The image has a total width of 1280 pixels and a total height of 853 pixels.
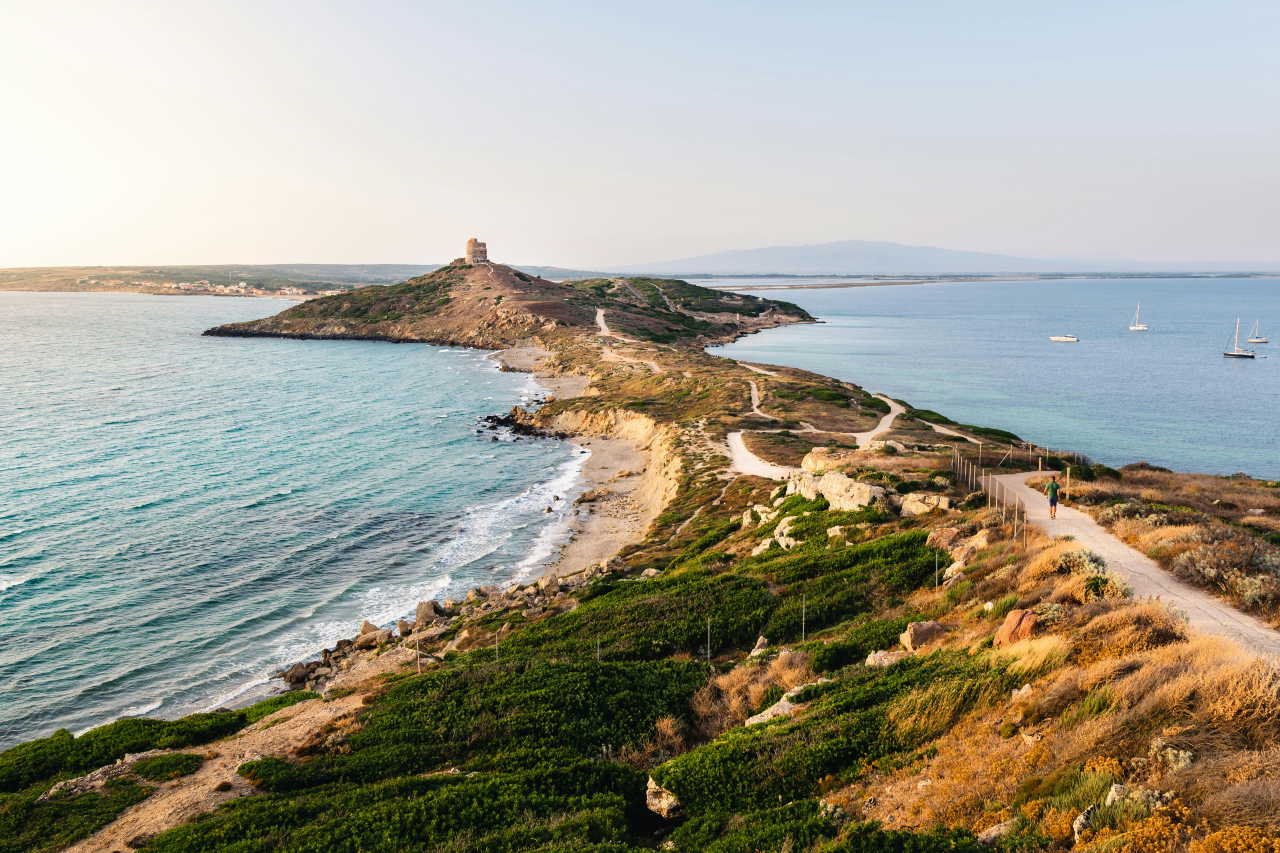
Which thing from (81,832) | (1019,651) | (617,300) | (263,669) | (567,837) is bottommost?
(263,669)

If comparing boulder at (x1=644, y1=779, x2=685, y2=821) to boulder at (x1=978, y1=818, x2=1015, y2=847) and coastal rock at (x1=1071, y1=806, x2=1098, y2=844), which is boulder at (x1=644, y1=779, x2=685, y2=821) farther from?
coastal rock at (x1=1071, y1=806, x2=1098, y2=844)

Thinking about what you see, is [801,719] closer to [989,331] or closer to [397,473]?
[397,473]

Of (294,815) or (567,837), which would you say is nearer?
(567,837)

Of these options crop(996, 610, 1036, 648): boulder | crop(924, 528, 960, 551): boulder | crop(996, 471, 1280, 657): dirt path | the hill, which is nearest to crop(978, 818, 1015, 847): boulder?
crop(996, 610, 1036, 648): boulder

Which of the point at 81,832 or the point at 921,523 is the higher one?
the point at 921,523

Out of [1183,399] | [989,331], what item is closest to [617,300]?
[989,331]
